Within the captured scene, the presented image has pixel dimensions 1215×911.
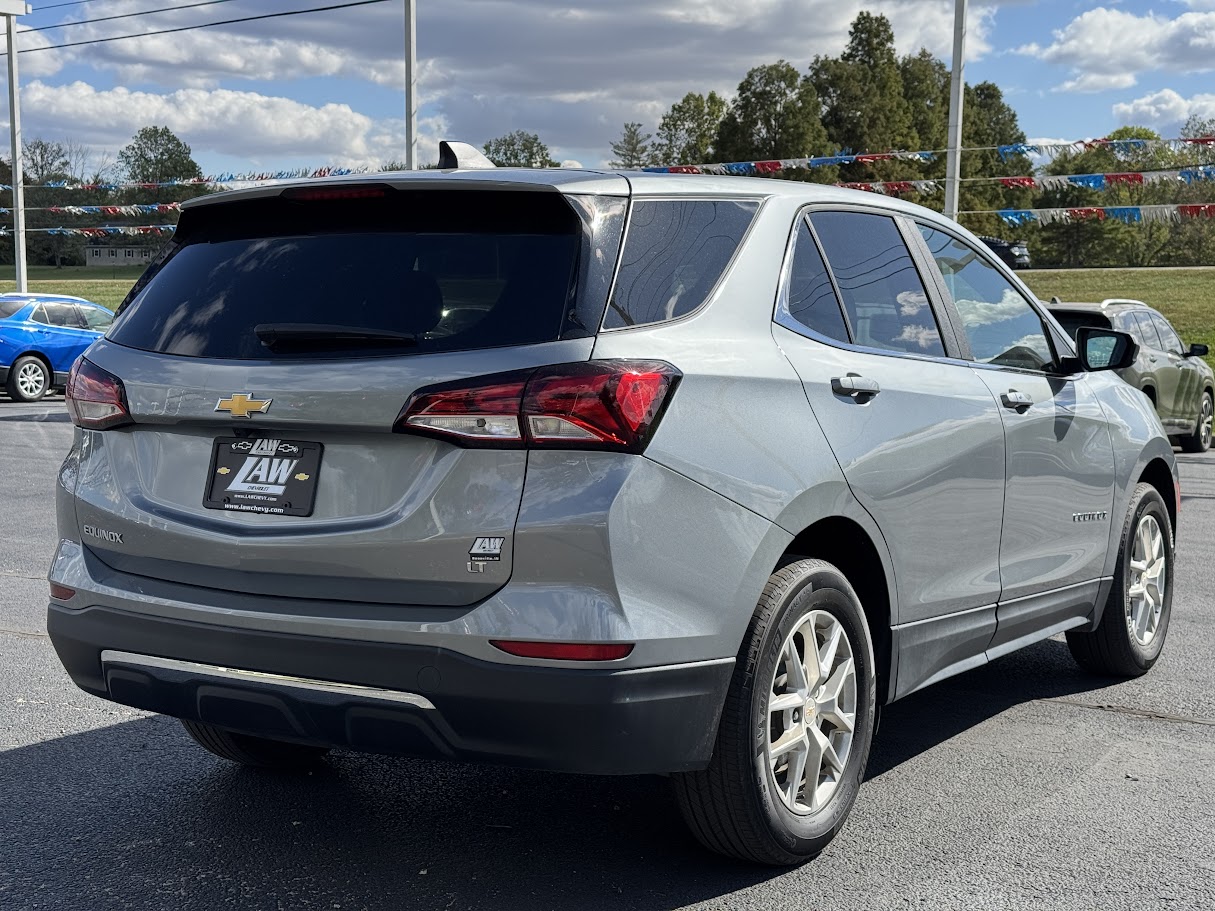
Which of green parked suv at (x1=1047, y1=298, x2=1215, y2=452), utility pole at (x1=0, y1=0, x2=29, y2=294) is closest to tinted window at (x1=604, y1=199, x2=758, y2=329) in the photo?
green parked suv at (x1=1047, y1=298, x2=1215, y2=452)

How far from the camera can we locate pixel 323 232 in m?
3.54

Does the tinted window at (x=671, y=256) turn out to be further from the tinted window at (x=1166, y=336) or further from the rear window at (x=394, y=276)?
the tinted window at (x=1166, y=336)

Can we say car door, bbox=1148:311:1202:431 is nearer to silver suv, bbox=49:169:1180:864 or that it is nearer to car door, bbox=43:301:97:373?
silver suv, bbox=49:169:1180:864

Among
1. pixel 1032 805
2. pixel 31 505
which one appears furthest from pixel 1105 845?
pixel 31 505

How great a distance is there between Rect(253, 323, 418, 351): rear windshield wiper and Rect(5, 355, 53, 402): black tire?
821 inches

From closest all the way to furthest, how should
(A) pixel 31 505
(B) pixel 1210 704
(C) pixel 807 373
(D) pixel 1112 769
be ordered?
(C) pixel 807 373 → (D) pixel 1112 769 → (B) pixel 1210 704 → (A) pixel 31 505

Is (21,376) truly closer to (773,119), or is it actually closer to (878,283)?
(878,283)

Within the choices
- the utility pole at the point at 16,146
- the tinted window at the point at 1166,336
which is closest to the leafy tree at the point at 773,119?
the utility pole at the point at 16,146

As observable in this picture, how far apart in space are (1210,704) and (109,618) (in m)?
3.99

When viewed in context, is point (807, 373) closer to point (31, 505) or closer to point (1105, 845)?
point (1105, 845)

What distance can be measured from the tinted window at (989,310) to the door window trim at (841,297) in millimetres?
139

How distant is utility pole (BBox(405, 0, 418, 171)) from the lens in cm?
2378

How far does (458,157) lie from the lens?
13.8ft

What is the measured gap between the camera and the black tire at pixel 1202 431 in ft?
53.8
